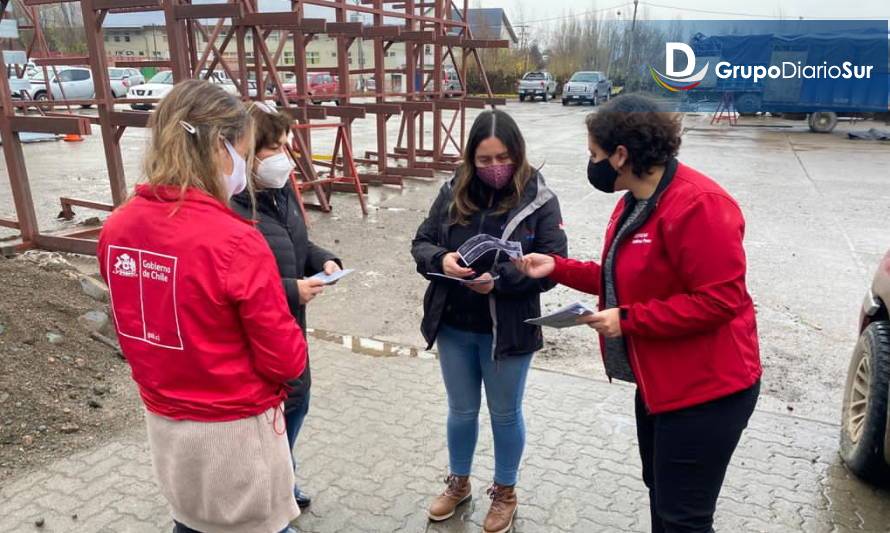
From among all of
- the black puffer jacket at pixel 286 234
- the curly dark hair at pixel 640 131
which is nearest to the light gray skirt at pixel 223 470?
the black puffer jacket at pixel 286 234

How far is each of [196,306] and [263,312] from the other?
0.16 meters

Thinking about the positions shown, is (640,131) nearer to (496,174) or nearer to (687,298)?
(687,298)

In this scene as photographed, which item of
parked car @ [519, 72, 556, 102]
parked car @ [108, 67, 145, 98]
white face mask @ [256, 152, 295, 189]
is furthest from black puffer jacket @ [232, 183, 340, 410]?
parked car @ [519, 72, 556, 102]

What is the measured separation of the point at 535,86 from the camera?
36594 mm

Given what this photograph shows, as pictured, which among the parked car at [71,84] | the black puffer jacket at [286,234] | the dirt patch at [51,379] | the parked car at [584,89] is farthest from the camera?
the parked car at [584,89]

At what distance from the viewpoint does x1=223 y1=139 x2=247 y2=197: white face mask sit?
1674 mm

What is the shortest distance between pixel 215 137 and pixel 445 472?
213 centimetres

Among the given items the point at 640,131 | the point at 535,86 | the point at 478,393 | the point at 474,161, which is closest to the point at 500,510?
the point at 478,393

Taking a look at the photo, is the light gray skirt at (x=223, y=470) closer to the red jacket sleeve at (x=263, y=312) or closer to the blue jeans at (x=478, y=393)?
the red jacket sleeve at (x=263, y=312)

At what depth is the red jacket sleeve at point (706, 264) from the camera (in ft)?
5.63

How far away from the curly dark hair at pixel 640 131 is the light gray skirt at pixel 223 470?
4.21ft

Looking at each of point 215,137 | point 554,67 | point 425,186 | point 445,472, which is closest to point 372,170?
point 425,186

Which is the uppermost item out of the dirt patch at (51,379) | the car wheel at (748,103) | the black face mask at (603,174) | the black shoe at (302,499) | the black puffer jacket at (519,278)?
the black face mask at (603,174)

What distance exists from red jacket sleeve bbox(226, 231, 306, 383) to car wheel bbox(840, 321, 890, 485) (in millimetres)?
2589
